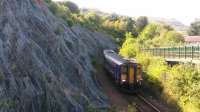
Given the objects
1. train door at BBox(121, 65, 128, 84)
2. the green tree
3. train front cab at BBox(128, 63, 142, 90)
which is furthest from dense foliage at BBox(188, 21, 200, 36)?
train door at BBox(121, 65, 128, 84)

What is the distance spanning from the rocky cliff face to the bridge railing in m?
9.85

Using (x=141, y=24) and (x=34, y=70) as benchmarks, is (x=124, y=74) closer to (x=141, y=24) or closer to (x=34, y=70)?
(x=34, y=70)

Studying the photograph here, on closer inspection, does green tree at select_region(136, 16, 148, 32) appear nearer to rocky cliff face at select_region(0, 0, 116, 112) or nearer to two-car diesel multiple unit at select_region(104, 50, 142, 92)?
two-car diesel multiple unit at select_region(104, 50, 142, 92)

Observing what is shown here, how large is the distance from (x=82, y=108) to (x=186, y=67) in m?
13.0

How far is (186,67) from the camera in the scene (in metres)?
30.9

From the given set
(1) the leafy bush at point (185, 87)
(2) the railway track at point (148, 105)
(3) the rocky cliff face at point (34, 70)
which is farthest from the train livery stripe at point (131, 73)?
(3) the rocky cliff face at point (34, 70)

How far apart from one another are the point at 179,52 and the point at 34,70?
71.4 feet

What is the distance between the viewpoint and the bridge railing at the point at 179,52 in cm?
3356

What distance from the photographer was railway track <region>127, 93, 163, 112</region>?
27681 mm

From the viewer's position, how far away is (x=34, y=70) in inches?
771

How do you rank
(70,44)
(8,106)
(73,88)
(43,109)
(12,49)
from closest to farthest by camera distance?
(8,106) < (43,109) < (12,49) < (73,88) < (70,44)

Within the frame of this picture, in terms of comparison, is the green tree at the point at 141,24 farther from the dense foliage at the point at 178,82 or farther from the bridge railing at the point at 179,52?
the dense foliage at the point at 178,82

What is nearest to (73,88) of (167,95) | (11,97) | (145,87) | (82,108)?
(82,108)

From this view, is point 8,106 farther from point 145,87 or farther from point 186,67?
point 145,87
